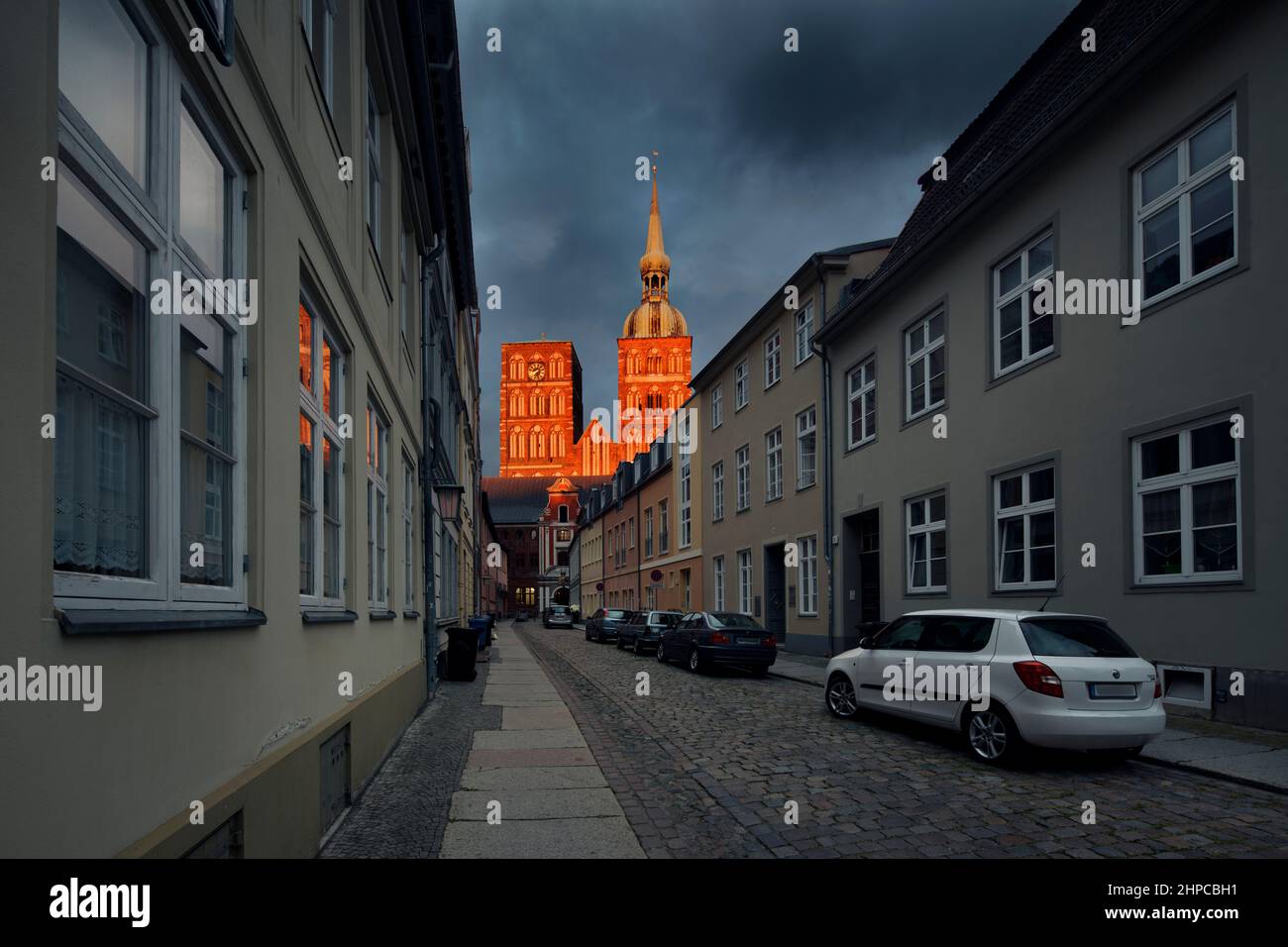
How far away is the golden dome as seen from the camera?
126m

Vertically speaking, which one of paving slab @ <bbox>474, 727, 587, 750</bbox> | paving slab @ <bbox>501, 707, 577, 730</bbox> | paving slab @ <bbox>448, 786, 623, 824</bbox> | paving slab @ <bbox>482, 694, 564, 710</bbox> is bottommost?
paving slab @ <bbox>482, 694, 564, 710</bbox>

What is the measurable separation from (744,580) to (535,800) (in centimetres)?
2201

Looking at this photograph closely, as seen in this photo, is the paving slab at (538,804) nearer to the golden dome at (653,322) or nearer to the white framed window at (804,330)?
the white framed window at (804,330)

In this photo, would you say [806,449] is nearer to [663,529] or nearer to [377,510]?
[377,510]

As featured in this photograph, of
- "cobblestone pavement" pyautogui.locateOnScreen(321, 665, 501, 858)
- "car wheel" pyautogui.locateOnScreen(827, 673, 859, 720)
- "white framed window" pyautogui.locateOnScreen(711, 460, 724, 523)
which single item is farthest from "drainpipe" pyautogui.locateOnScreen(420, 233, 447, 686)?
"white framed window" pyautogui.locateOnScreen(711, 460, 724, 523)

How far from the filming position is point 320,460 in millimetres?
6816

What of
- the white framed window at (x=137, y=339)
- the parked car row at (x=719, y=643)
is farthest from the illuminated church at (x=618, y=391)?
the white framed window at (x=137, y=339)

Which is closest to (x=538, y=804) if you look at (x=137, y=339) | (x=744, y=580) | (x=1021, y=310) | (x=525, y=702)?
(x=137, y=339)

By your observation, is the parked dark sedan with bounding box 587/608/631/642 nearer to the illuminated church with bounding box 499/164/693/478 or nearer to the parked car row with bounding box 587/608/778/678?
the parked car row with bounding box 587/608/778/678

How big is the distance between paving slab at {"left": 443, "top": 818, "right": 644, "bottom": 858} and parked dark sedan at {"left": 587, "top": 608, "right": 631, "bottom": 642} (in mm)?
25929

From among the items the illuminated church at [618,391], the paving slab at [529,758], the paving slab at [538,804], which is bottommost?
the paving slab at [529,758]

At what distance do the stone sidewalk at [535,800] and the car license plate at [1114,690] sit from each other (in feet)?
14.7

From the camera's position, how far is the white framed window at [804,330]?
23625 mm
